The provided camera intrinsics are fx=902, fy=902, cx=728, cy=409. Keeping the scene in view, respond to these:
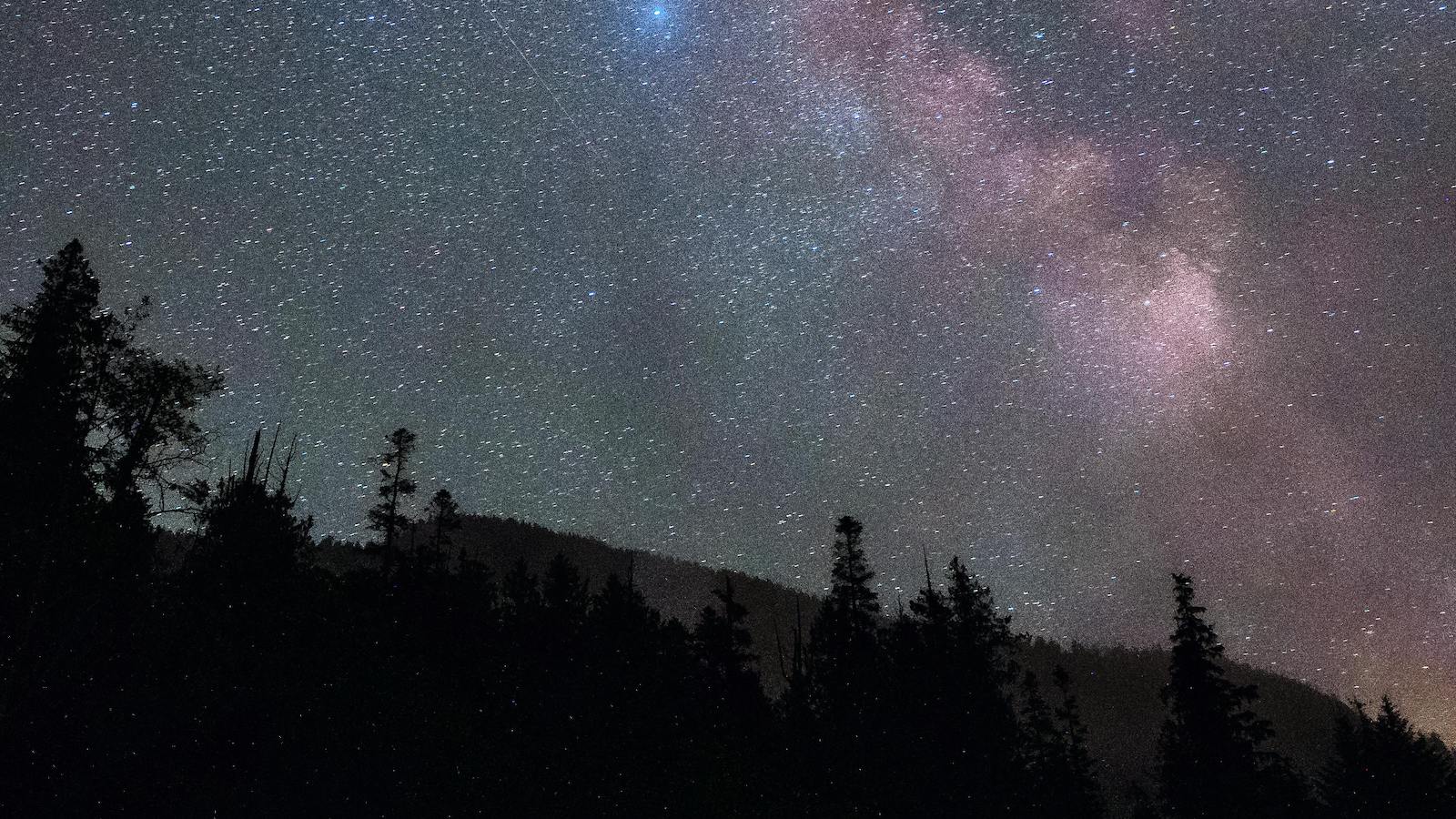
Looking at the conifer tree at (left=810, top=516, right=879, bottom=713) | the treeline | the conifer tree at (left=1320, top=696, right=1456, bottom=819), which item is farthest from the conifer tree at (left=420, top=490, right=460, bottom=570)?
the conifer tree at (left=1320, top=696, right=1456, bottom=819)

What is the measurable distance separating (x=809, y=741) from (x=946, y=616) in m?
10.3

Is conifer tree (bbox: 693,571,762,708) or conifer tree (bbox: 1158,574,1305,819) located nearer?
conifer tree (bbox: 1158,574,1305,819)

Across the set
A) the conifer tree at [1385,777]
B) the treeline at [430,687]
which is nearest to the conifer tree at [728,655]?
the treeline at [430,687]

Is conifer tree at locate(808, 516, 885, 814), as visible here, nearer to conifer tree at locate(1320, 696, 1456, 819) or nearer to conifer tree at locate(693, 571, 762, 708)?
conifer tree at locate(693, 571, 762, 708)

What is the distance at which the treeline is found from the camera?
2173 cm

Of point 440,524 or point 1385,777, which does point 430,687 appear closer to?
point 440,524

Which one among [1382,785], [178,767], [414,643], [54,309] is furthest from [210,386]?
[1382,785]

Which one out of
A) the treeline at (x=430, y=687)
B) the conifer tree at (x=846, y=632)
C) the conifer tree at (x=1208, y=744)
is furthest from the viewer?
the conifer tree at (x=846, y=632)

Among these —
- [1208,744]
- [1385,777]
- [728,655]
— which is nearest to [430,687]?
[728,655]

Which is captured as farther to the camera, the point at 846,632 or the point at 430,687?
the point at 846,632

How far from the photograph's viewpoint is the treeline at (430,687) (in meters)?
21.7

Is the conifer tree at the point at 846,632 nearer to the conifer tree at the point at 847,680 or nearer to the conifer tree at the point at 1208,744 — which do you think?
the conifer tree at the point at 847,680

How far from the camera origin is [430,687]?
39188 mm

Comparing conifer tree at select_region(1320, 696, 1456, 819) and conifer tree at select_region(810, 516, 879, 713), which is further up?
conifer tree at select_region(810, 516, 879, 713)
